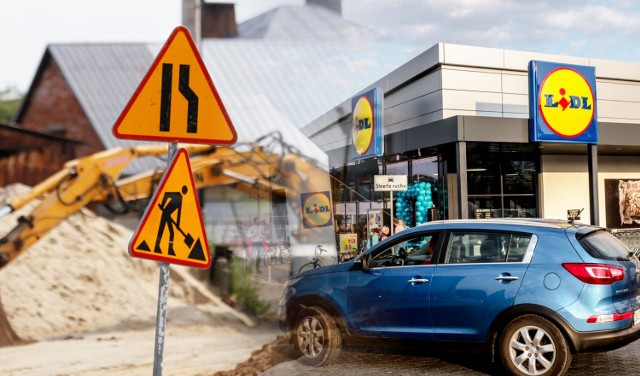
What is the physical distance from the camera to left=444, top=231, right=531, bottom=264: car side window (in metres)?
5.96

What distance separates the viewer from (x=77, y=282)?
5.65 metres

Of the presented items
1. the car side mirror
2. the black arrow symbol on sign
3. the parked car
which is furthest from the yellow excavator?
the car side mirror

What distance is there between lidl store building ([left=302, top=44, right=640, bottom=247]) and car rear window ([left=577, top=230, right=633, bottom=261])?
14.4 ft

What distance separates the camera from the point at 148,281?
6.24 meters

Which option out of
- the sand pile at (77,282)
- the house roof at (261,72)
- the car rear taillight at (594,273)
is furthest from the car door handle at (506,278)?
the sand pile at (77,282)

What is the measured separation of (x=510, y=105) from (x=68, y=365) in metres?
12.9

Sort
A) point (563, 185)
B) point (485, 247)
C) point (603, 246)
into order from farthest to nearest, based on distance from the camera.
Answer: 1. point (563, 185)
2. point (485, 247)
3. point (603, 246)

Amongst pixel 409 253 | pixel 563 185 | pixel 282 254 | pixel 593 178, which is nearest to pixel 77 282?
pixel 409 253

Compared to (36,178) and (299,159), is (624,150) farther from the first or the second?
(36,178)

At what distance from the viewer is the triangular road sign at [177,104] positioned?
162 inches

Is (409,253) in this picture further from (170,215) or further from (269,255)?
(170,215)

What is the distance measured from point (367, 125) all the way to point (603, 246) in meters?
6.90

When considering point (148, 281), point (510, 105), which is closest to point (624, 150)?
point (510, 105)

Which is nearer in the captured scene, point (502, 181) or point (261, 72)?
point (261, 72)
